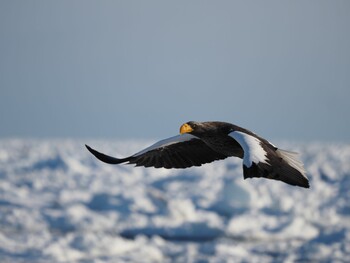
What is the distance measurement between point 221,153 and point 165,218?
373 inches

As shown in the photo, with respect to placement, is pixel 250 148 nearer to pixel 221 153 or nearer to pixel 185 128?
pixel 185 128

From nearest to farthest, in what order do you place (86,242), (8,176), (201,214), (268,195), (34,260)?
1. (34,260)
2. (86,242)
3. (201,214)
4. (268,195)
5. (8,176)

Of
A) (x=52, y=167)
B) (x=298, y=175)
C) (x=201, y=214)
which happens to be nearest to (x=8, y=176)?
(x=52, y=167)

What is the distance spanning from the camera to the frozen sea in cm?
1423

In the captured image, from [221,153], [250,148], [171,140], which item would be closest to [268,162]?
[250,148]

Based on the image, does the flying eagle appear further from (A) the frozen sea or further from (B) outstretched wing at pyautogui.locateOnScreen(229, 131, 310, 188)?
(A) the frozen sea

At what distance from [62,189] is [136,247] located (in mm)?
6187

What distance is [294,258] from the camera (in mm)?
14469

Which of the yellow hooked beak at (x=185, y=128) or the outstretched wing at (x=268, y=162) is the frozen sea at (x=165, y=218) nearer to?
the yellow hooked beak at (x=185, y=128)

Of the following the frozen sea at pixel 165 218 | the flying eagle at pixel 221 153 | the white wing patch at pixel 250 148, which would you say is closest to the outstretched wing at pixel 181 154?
the flying eagle at pixel 221 153

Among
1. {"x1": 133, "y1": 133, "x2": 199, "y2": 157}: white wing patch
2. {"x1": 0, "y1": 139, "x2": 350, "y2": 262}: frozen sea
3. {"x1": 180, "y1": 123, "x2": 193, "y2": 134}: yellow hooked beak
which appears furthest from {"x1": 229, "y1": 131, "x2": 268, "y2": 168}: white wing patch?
{"x1": 0, "y1": 139, "x2": 350, "y2": 262}: frozen sea

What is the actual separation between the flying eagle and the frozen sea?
20.2 feet

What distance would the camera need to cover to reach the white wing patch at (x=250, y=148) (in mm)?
5996

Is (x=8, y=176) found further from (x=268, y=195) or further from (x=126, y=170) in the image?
(x=268, y=195)
